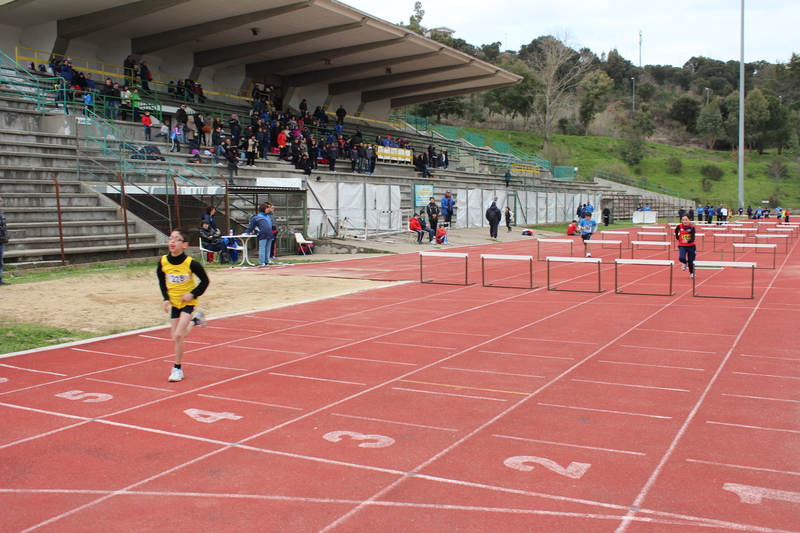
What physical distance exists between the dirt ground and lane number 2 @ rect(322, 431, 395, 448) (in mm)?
6274

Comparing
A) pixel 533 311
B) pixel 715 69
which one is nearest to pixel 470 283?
pixel 533 311

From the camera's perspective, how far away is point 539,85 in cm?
8512

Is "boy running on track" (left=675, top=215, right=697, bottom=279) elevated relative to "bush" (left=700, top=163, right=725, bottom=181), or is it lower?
lower

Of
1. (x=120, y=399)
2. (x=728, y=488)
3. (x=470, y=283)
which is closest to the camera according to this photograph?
(x=728, y=488)

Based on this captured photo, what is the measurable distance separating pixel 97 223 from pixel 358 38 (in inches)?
908

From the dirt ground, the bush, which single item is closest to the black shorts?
the dirt ground

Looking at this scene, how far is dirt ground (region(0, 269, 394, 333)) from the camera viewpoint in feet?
38.1

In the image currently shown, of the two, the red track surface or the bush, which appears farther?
the bush

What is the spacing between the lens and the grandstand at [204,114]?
68.7 ft

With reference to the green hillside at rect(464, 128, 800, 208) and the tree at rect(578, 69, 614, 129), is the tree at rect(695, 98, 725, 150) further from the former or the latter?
the tree at rect(578, 69, 614, 129)

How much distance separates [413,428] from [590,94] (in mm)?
92129

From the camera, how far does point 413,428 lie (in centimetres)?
619

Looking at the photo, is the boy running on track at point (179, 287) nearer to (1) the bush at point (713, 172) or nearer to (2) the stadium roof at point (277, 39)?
(2) the stadium roof at point (277, 39)

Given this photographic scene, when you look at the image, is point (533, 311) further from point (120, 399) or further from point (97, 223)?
point (97, 223)
